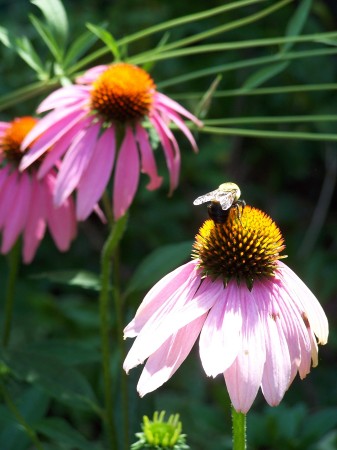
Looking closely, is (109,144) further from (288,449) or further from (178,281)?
(288,449)

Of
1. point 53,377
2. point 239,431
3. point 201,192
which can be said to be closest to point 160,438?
point 239,431

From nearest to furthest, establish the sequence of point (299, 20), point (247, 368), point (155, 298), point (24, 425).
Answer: point (247, 368), point (155, 298), point (24, 425), point (299, 20)

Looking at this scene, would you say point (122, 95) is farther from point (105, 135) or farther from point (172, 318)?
point (172, 318)

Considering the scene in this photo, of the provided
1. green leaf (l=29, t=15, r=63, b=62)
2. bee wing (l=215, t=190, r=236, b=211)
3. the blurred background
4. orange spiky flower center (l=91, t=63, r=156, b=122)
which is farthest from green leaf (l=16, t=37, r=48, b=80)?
bee wing (l=215, t=190, r=236, b=211)

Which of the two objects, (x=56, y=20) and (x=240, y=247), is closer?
(x=240, y=247)

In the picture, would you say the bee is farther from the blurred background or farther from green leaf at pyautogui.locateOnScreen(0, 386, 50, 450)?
the blurred background

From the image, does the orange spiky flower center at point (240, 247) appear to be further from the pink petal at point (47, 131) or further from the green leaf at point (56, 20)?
the green leaf at point (56, 20)

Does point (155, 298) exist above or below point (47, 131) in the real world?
below
